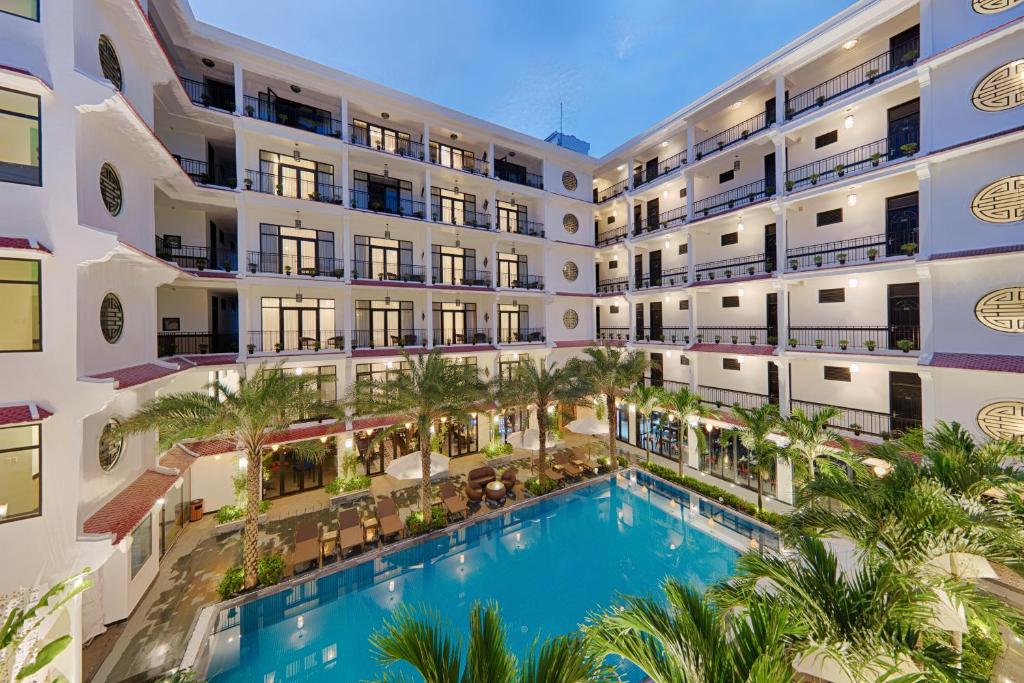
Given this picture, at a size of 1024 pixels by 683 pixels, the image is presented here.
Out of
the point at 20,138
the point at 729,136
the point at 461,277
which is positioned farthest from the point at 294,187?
the point at 729,136

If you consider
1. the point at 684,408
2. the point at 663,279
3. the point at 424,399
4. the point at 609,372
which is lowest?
the point at 684,408

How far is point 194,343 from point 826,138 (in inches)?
1120

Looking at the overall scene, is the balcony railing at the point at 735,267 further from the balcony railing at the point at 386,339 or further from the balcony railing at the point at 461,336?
the balcony railing at the point at 386,339

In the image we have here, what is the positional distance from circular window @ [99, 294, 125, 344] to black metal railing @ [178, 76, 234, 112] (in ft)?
31.9

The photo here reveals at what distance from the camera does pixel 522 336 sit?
1000 inches

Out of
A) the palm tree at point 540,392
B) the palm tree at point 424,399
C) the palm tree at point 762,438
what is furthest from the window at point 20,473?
the palm tree at point 762,438

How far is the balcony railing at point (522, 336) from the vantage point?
24500mm

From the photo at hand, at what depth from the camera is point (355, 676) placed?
28.8ft

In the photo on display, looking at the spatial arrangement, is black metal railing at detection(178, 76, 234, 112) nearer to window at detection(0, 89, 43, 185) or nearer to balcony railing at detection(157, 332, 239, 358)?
window at detection(0, 89, 43, 185)

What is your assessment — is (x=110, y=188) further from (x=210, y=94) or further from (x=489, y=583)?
(x=489, y=583)

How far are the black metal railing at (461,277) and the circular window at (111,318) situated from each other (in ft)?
42.5

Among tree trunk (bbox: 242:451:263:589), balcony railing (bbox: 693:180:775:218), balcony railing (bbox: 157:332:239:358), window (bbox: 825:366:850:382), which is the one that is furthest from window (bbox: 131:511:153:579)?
balcony railing (bbox: 693:180:775:218)

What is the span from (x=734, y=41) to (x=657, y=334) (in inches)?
6422

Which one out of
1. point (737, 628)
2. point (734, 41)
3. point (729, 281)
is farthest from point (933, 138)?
point (734, 41)
